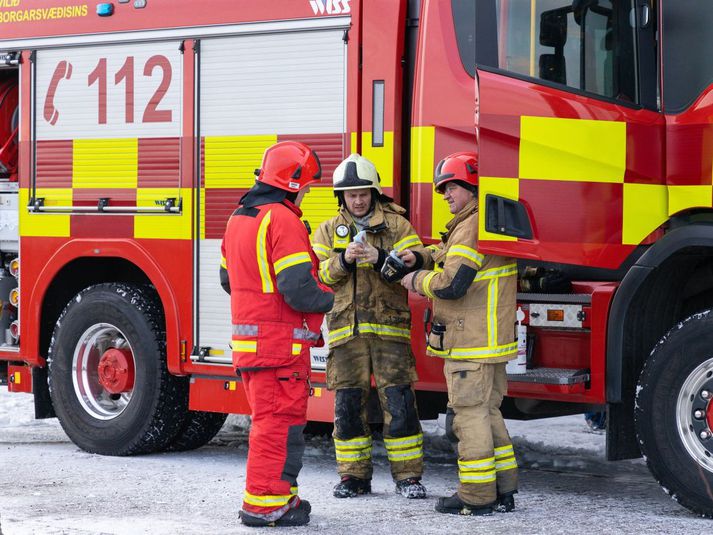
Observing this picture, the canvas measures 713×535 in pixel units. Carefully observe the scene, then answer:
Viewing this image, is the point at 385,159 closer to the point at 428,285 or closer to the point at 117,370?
the point at 428,285

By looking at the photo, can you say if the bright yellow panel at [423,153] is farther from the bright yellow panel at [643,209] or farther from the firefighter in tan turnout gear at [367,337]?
the bright yellow panel at [643,209]

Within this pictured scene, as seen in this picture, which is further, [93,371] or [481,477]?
[93,371]

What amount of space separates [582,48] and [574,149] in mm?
479

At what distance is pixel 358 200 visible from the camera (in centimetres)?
636

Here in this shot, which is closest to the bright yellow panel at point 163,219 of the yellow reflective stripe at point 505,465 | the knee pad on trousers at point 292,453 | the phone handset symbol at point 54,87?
the phone handset symbol at point 54,87

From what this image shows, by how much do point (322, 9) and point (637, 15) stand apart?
180 centimetres

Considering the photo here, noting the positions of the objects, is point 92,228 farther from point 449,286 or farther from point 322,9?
point 449,286

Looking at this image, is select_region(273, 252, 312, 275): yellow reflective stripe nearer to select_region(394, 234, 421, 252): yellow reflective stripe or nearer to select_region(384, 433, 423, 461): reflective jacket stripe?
select_region(394, 234, 421, 252): yellow reflective stripe

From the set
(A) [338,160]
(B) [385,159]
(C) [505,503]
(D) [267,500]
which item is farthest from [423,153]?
(D) [267,500]

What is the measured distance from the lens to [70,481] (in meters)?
6.91

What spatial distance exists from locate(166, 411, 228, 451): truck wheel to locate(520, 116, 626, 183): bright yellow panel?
3093 mm

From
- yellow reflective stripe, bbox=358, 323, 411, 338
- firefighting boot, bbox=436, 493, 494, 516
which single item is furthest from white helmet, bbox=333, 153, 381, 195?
firefighting boot, bbox=436, 493, 494, 516

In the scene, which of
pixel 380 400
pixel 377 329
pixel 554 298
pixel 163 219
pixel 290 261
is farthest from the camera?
pixel 163 219

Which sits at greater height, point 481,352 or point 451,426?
point 481,352
